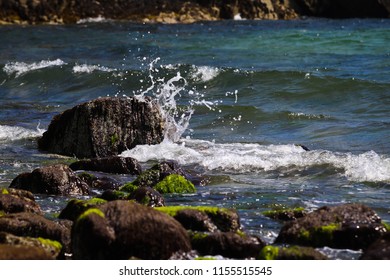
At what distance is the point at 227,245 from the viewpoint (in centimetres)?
740

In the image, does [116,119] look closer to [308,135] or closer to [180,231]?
[308,135]

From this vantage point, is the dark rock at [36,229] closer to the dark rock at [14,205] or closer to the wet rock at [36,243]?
the wet rock at [36,243]

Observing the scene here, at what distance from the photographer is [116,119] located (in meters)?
13.8

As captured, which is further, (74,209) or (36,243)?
(74,209)

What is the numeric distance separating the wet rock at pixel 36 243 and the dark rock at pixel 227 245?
3.65 ft

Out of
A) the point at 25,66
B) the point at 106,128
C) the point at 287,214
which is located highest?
the point at 287,214

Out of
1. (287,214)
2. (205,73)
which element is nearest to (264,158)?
(287,214)

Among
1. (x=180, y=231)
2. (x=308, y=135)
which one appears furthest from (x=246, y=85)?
(x=180, y=231)

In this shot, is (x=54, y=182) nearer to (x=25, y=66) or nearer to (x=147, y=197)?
(x=147, y=197)

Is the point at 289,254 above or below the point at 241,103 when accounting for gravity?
above

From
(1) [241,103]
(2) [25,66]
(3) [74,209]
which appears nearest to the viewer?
(3) [74,209]

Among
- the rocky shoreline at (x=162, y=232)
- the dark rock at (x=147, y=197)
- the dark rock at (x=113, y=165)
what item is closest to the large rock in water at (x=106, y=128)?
the dark rock at (x=113, y=165)

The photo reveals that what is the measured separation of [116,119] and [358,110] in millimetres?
6156

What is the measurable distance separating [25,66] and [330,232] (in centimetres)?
1960
